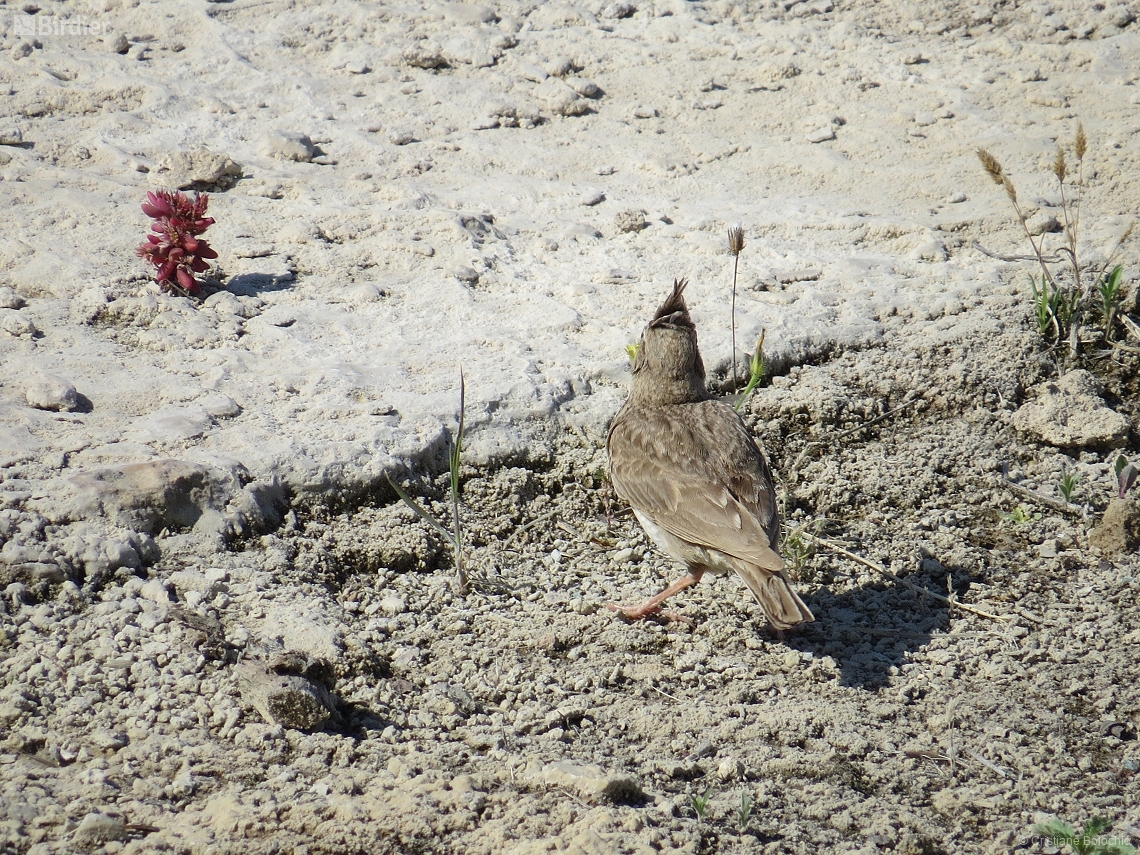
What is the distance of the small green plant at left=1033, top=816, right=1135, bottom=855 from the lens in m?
2.86

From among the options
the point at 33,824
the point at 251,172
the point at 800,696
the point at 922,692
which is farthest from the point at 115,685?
the point at 251,172

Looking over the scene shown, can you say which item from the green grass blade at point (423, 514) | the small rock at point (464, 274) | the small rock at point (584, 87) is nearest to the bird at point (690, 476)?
the green grass blade at point (423, 514)

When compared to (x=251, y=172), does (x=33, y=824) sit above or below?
below

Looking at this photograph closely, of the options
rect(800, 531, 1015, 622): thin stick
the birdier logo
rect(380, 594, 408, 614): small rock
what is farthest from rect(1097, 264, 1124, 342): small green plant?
the birdier logo

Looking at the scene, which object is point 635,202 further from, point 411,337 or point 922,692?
point 922,692

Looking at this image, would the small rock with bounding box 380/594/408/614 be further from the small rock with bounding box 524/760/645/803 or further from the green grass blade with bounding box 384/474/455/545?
the small rock with bounding box 524/760/645/803

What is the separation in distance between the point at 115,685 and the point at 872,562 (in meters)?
3.00

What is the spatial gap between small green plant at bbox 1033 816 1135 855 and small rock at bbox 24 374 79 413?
390 cm

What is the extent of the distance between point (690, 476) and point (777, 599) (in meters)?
0.75

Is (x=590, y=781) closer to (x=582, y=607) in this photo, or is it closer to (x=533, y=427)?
(x=582, y=607)

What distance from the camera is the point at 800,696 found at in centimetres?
374

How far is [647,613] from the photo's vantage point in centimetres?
418

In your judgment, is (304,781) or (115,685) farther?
(115,685)

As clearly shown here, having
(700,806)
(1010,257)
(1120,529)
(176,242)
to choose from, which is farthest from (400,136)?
(700,806)
